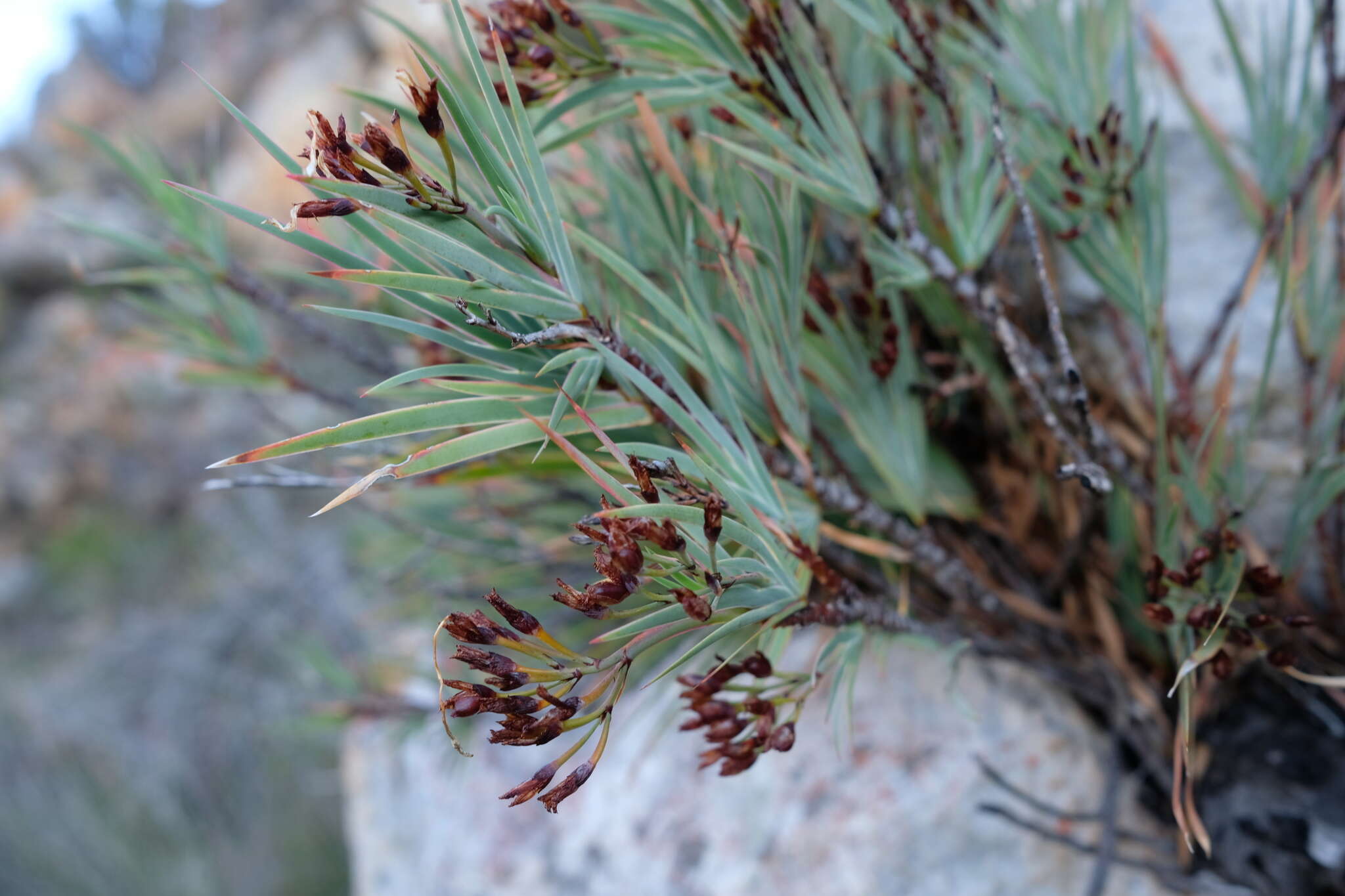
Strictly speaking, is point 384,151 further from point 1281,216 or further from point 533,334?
point 1281,216

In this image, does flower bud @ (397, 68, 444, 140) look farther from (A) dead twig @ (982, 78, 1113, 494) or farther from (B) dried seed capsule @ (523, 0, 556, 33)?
(A) dead twig @ (982, 78, 1113, 494)

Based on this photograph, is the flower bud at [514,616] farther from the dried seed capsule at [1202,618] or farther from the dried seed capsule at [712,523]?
the dried seed capsule at [1202,618]

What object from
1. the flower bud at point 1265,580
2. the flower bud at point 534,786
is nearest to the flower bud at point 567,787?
the flower bud at point 534,786

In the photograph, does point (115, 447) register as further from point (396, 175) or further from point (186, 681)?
point (396, 175)

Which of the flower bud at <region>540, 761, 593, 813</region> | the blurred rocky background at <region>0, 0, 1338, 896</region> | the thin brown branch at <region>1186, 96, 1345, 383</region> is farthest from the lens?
the blurred rocky background at <region>0, 0, 1338, 896</region>

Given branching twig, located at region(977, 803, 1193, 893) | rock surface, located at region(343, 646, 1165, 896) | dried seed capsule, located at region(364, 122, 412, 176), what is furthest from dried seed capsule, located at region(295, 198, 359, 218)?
branching twig, located at region(977, 803, 1193, 893)

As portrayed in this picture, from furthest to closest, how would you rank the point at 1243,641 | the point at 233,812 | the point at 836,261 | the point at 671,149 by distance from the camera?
the point at 233,812 < the point at 836,261 < the point at 671,149 < the point at 1243,641

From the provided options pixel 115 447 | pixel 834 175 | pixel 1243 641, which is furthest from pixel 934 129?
pixel 115 447
